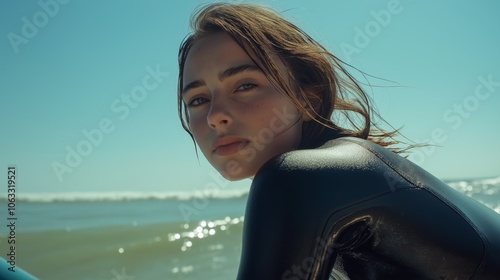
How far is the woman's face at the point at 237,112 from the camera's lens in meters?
1.52

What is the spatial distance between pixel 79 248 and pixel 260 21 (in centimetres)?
864

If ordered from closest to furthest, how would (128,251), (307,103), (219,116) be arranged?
(219,116) → (307,103) → (128,251)

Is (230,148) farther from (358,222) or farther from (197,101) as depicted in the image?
(358,222)

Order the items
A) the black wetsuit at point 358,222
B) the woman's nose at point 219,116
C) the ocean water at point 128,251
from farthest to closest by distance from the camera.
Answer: the ocean water at point 128,251 → the woman's nose at point 219,116 → the black wetsuit at point 358,222

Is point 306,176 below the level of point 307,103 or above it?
below

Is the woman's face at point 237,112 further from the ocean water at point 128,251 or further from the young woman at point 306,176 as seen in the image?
the ocean water at point 128,251

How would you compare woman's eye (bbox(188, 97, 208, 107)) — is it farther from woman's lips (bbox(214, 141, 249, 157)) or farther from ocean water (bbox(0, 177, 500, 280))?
ocean water (bbox(0, 177, 500, 280))

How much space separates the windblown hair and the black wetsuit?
0.38 metres

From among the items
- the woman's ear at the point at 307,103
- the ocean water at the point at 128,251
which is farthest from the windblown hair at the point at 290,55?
the ocean water at the point at 128,251

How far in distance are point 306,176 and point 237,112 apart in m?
0.56

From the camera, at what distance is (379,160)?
1.17 m

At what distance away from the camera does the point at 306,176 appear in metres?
1.01

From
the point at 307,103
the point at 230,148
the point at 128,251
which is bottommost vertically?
the point at 128,251

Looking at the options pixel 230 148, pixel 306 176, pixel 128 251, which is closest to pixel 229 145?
pixel 230 148
